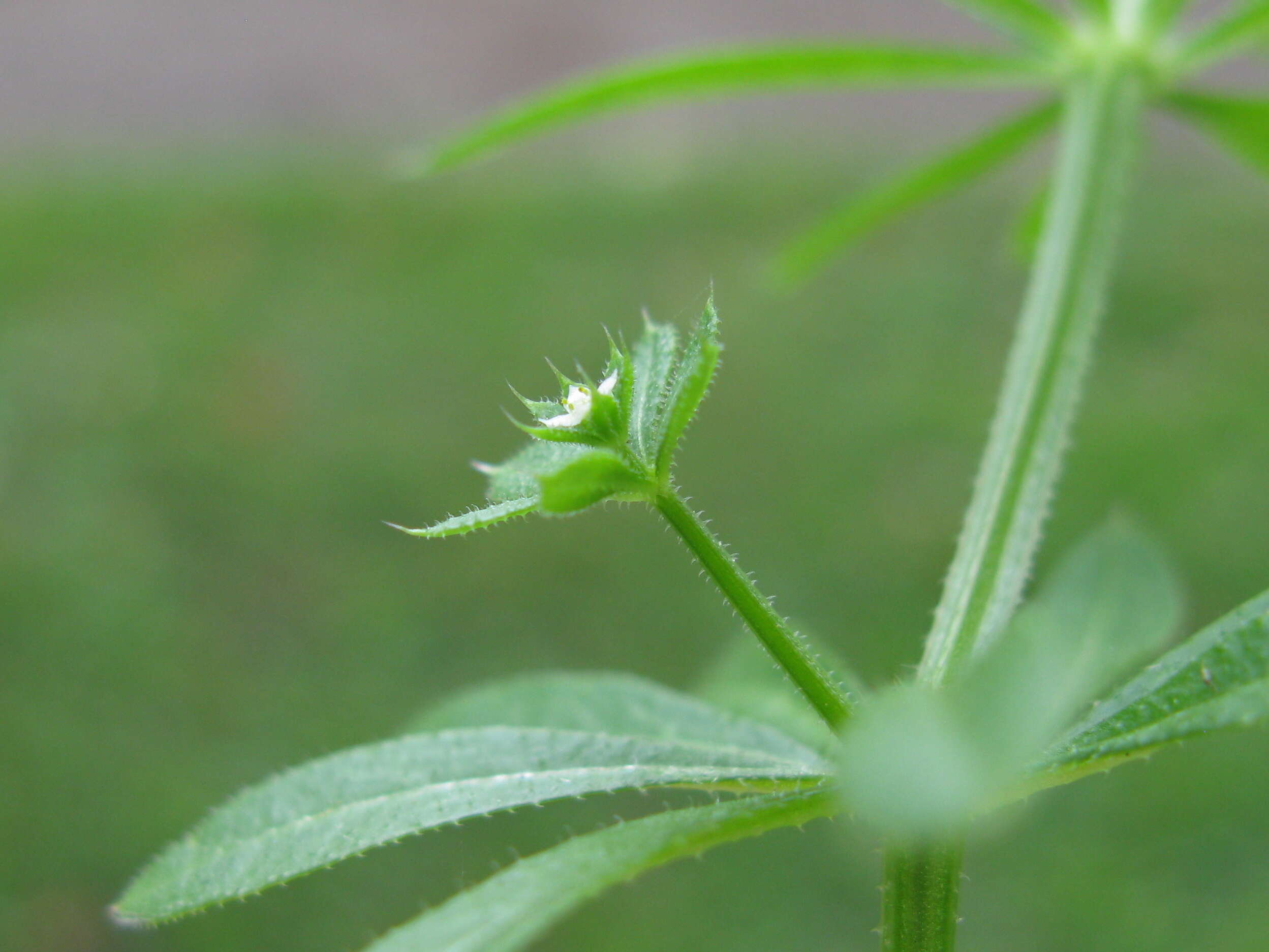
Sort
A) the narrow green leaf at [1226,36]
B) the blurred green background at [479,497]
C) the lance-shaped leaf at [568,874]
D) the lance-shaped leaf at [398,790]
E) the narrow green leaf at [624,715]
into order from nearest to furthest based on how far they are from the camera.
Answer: the lance-shaped leaf at [568,874] → the lance-shaped leaf at [398,790] → the narrow green leaf at [624,715] → the narrow green leaf at [1226,36] → the blurred green background at [479,497]

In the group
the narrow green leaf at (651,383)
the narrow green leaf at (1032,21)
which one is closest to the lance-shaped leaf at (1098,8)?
the narrow green leaf at (1032,21)

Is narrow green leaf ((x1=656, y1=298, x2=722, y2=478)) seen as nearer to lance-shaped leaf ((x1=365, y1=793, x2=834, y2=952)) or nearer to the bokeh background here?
lance-shaped leaf ((x1=365, y1=793, x2=834, y2=952))

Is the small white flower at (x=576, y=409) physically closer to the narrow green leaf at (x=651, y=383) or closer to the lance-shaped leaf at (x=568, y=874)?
the narrow green leaf at (x=651, y=383)

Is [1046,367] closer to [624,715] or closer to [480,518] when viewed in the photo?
[624,715]

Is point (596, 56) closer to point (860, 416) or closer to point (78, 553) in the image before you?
point (860, 416)

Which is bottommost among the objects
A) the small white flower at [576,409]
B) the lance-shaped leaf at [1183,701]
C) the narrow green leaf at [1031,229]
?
the lance-shaped leaf at [1183,701]
